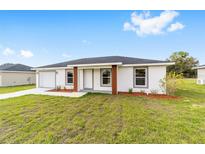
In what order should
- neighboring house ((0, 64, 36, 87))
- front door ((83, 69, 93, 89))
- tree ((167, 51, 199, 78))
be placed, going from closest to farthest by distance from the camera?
front door ((83, 69, 93, 89)), neighboring house ((0, 64, 36, 87)), tree ((167, 51, 199, 78))

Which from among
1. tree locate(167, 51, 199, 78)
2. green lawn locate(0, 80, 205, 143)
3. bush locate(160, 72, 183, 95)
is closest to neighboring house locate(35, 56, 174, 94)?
→ bush locate(160, 72, 183, 95)

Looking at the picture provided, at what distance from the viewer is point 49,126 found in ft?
12.6

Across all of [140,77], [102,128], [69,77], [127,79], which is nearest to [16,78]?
[69,77]

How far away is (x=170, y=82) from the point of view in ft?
29.2

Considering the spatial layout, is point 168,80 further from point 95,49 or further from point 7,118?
point 95,49

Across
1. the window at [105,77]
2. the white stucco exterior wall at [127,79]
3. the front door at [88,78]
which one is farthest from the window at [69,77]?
the window at [105,77]

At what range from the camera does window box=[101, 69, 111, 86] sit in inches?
429

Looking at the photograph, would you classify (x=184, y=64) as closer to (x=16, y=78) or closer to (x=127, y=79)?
(x=127, y=79)

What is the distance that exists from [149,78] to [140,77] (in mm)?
706

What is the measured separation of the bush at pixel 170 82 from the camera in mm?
8836

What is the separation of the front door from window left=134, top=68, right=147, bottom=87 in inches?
162

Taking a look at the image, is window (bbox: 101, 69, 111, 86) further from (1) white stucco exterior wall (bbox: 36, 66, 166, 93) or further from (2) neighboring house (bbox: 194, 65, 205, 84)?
(2) neighboring house (bbox: 194, 65, 205, 84)

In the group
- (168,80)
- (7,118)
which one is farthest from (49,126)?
(168,80)

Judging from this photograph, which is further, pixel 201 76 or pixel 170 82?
pixel 201 76
